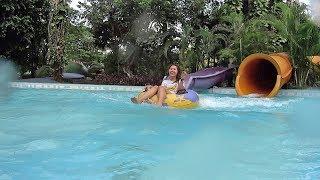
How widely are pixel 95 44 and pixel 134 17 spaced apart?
2.50 metres

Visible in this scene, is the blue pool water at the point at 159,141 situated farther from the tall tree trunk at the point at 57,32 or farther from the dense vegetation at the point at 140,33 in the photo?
the tall tree trunk at the point at 57,32

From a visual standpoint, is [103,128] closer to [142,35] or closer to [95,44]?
[142,35]

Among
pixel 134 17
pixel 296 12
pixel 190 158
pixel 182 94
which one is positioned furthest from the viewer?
pixel 134 17

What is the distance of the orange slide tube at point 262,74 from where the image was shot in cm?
1205

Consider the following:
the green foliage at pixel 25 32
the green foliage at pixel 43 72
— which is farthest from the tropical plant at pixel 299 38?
the green foliage at pixel 43 72

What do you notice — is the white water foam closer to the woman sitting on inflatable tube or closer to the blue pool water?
the blue pool water

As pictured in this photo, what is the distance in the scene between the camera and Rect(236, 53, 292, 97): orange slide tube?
12.1m

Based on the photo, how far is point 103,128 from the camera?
7.05 metres

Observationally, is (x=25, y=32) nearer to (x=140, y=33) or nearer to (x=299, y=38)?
(x=140, y=33)

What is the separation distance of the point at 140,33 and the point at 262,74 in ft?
16.7

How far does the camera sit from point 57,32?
15.5 m

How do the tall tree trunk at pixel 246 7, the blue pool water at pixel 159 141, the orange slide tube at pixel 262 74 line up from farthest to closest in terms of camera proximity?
the tall tree trunk at pixel 246 7 < the orange slide tube at pixel 262 74 < the blue pool water at pixel 159 141

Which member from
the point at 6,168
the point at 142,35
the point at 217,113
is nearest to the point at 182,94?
the point at 217,113

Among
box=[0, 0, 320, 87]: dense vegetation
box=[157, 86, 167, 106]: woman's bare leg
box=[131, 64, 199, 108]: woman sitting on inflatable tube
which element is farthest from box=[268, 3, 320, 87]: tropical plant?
box=[157, 86, 167, 106]: woman's bare leg
